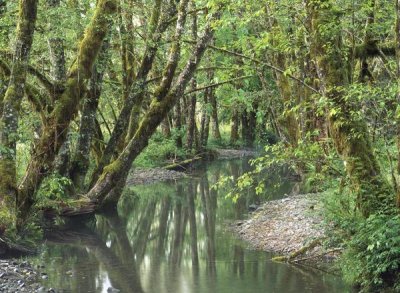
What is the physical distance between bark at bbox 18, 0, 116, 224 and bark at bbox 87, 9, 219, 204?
3.16 metres

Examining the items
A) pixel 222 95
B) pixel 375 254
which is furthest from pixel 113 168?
pixel 375 254

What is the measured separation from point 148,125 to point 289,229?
5897 mm

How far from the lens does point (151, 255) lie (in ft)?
47.1

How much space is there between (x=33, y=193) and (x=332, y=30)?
7879 millimetres

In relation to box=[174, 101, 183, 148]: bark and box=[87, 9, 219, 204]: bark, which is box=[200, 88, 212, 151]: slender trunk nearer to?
box=[174, 101, 183, 148]: bark

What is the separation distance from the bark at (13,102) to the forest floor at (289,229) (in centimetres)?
615

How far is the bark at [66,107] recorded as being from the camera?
44.3 ft

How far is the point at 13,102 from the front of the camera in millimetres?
12719

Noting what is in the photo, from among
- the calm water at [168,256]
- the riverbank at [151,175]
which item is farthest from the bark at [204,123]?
the calm water at [168,256]

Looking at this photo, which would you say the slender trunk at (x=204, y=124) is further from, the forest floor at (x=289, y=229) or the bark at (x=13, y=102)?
the bark at (x=13, y=102)

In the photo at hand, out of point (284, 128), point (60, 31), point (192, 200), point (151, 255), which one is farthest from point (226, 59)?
point (151, 255)

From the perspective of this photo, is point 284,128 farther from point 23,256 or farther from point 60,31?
point 23,256

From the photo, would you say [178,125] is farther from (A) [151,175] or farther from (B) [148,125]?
Result: (B) [148,125]

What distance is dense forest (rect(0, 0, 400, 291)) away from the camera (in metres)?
9.69
